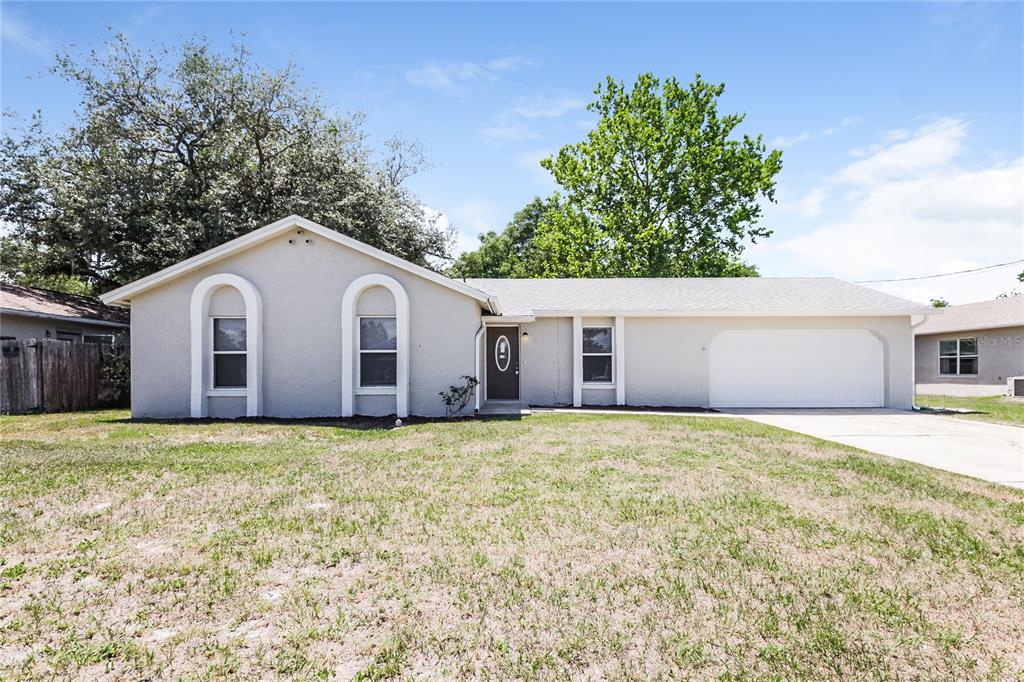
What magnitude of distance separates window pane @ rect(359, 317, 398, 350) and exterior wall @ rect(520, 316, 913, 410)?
431cm

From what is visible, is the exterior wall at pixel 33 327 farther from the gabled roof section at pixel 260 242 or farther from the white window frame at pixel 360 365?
the white window frame at pixel 360 365

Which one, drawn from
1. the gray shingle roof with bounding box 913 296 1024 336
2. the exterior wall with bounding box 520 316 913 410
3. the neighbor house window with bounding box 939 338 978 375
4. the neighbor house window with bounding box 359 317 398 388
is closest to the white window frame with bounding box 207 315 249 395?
the neighbor house window with bounding box 359 317 398 388

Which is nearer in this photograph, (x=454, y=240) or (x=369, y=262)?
(x=369, y=262)

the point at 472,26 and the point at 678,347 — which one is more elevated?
the point at 472,26

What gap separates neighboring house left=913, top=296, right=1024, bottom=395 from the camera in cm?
1856

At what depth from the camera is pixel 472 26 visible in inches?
473

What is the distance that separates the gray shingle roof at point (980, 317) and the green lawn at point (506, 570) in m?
17.2

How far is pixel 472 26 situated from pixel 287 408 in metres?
9.70

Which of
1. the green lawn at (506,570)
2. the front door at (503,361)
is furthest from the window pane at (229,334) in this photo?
the front door at (503,361)

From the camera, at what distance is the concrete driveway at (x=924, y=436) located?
7188 mm

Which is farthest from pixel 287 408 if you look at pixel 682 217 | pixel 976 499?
pixel 682 217

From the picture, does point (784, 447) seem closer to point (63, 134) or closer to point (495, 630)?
point (495, 630)

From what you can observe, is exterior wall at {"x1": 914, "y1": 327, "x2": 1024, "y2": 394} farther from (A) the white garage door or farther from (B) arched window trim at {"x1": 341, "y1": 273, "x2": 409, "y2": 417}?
(B) arched window trim at {"x1": 341, "y1": 273, "x2": 409, "y2": 417}

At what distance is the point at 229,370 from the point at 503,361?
6811 mm
